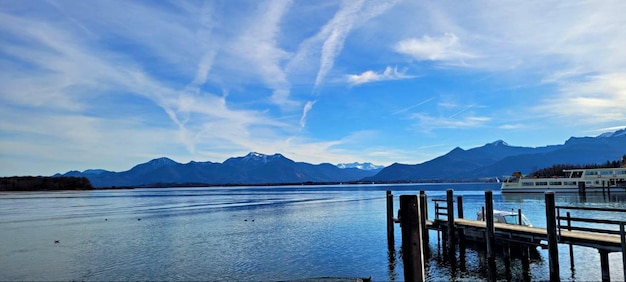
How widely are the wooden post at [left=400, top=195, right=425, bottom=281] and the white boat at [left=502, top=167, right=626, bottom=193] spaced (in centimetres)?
9813

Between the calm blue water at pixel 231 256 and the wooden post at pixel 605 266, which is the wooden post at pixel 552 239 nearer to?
the wooden post at pixel 605 266

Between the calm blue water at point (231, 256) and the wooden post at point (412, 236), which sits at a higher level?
the wooden post at point (412, 236)

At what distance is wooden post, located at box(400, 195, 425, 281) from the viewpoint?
1032 cm

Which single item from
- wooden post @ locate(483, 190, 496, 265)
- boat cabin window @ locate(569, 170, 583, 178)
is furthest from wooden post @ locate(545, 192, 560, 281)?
boat cabin window @ locate(569, 170, 583, 178)

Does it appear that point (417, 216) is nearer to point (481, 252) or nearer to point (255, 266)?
point (255, 266)

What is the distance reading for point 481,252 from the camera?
2816 centimetres

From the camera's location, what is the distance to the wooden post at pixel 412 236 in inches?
406

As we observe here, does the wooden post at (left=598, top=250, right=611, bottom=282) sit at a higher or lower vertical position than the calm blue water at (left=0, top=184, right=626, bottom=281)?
higher

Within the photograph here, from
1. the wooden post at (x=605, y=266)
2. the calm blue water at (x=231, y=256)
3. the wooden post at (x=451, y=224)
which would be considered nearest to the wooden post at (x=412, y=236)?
the calm blue water at (x=231, y=256)

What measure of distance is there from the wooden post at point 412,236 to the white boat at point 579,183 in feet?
322

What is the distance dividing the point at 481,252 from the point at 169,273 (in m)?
19.6

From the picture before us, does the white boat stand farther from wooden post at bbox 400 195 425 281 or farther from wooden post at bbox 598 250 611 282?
wooden post at bbox 400 195 425 281

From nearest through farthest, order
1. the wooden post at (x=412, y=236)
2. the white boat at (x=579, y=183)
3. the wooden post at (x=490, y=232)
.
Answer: the wooden post at (x=412, y=236), the wooden post at (x=490, y=232), the white boat at (x=579, y=183)

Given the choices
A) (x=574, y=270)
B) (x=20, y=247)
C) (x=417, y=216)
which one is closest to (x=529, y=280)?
(x=574, y=270)
